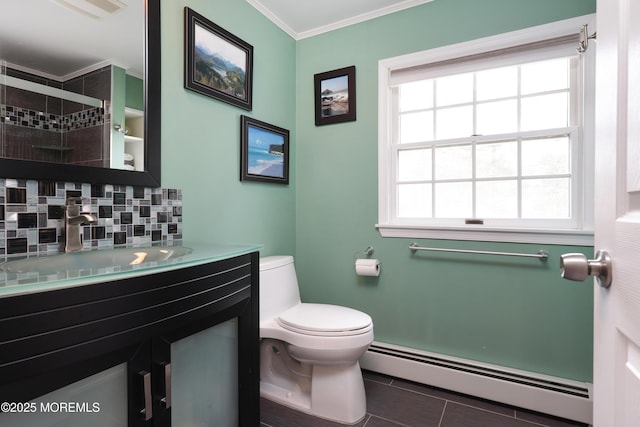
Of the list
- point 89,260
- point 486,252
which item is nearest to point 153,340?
point 89,260

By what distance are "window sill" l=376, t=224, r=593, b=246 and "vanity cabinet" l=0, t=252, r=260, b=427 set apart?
3.77ft

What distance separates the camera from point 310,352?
1.66 m

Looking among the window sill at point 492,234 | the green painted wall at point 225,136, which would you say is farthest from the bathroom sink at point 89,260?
the window sill at point 492,234

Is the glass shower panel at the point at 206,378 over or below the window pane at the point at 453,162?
below

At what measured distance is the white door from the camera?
1.56ft

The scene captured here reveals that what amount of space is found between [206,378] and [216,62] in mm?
1586

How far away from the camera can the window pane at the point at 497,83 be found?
1.96 m

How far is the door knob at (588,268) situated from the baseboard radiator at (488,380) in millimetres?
1571

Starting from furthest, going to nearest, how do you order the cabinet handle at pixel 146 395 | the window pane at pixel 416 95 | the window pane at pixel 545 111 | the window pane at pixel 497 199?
the window pane at pixel 416 95
the window pane at pixel 497 199
the window pane at pixel 545 111
the cabinet handle at pixel 146 395

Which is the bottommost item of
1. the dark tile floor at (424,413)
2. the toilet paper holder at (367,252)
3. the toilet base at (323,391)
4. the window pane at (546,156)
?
the dark tile floor at (424,413)

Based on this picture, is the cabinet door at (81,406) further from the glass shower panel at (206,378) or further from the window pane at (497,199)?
the window pane at (497,199)

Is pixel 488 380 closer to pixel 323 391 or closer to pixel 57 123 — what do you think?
pixel 323 391

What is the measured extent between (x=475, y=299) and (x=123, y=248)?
1890mm

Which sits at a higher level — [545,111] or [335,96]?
[335,96]
